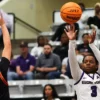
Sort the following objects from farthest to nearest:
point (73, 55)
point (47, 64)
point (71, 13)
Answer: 1. point (47, 64)
2. point (71, 13)
3. point (73, 55)

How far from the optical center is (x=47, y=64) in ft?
26.2

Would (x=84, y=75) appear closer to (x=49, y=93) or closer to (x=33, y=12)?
(x=49, y=93)

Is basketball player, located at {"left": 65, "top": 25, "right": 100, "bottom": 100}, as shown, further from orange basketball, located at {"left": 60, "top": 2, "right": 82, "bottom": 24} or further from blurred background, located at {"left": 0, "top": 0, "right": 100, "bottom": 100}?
blurred background, located at {"left": 0, "top": 0, "right": 100, "bottom": 100}

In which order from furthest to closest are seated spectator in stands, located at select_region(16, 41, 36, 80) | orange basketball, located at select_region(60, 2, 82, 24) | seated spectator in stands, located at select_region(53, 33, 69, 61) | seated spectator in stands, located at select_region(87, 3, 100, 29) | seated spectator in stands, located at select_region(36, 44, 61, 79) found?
seated spectator in stands, located at select_region(87, 3, 100, 29)
seated spectator in stands, located at select_region(53, 33, 69, 61)
seated spectator in stands, located at select_region(16, 41, 36, 80)
seated spectator in stands, located at select_region(36, 44, 61, 79)
orange basketball, located at select_region(60, 2, 82, 24)

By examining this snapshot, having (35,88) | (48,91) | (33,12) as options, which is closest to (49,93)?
(48,91)

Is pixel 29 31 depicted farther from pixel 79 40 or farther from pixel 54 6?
pixel 79 40

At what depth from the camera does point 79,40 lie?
9.41m

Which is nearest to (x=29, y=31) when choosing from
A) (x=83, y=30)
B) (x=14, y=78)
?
(x=83, y=30)

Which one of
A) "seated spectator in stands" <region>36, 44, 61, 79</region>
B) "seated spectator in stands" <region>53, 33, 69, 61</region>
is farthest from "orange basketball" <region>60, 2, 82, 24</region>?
"seated spectator in stands" <region>53, 33, 69, 61</region>

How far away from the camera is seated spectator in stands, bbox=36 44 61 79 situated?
7805mm

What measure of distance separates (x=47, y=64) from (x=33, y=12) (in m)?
5.08

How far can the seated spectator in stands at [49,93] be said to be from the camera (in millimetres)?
7061

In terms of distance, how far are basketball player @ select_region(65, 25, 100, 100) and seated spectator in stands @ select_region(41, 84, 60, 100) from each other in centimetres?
250

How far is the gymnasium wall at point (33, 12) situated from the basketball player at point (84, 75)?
771 centimetres
